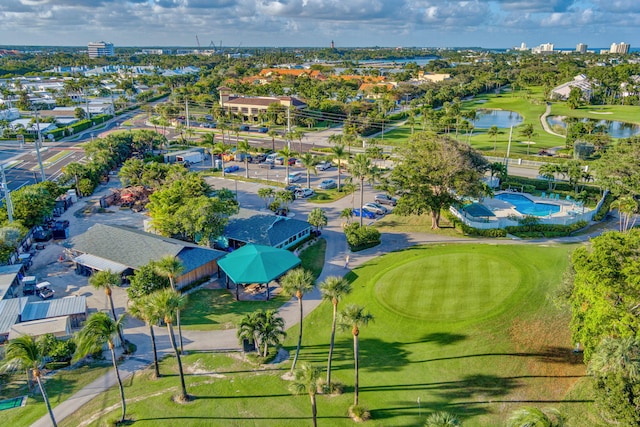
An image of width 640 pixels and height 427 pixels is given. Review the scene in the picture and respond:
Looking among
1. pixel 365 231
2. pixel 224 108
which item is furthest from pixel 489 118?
pixel 365 231

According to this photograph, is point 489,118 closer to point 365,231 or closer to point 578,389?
point 365,231

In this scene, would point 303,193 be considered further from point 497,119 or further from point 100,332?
point 497,119

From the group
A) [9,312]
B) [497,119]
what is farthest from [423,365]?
[497,119]

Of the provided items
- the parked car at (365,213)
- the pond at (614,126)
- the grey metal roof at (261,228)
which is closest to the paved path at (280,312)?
the parked car at (365,213)

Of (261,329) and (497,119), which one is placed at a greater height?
(497,119)

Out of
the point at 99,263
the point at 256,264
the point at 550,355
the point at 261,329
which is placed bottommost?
the point at 550,355

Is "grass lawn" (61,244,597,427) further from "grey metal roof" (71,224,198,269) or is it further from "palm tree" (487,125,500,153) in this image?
"palm tree" (487,125,500,153)
